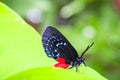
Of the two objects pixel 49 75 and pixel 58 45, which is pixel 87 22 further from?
pixel 49 75

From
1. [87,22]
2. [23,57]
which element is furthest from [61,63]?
[87,22]

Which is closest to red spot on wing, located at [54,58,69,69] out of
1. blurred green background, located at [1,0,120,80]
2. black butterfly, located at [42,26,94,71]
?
black butterfly, located at [42,26,94,71]

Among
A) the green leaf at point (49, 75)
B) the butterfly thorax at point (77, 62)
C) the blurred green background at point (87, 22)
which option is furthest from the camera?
the blurred green background at point (87, 22)

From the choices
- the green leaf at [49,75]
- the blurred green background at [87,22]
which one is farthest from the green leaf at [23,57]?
the blurred green background at [87,22]

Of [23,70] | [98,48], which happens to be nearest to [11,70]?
[23,70]

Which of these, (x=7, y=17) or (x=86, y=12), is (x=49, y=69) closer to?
(x=7, y=17)

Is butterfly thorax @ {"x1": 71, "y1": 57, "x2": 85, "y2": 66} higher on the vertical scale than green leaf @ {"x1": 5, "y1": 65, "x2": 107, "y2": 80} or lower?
higher

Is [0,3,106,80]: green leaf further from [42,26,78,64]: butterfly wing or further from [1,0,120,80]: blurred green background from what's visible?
[1,0,120,80]: blurred green background

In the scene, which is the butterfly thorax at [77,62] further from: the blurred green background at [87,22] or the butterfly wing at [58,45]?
the blurred green background at [87,22]
